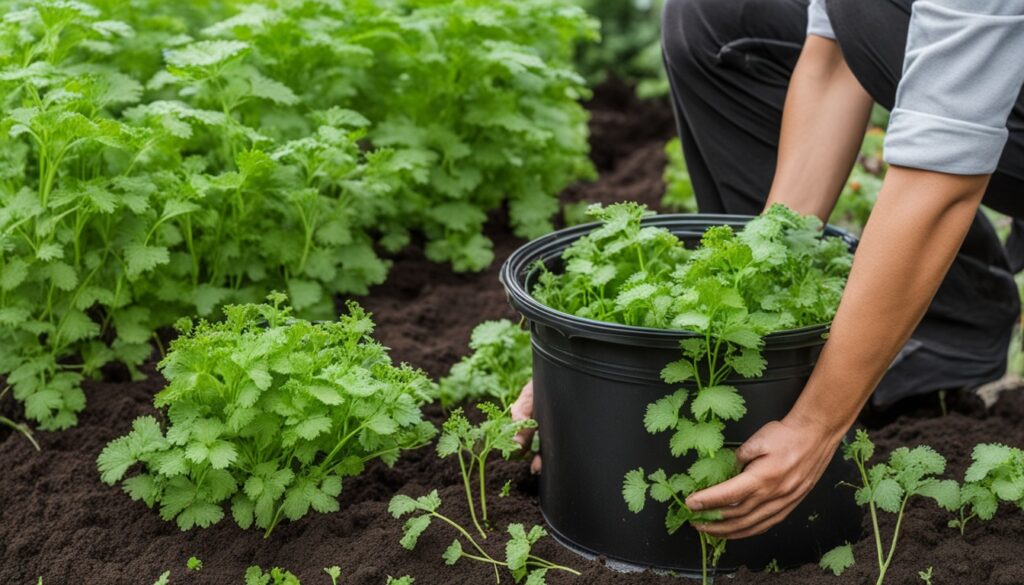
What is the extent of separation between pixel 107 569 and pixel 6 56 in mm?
1222

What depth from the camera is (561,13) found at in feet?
12.6

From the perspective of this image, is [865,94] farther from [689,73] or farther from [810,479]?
[810,479]

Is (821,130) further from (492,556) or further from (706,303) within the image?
(492,556)

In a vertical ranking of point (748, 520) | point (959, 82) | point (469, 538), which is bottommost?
point (469, 538)

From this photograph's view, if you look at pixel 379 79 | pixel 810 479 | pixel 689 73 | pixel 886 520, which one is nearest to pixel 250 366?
pixel 810 479

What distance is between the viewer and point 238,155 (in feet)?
8.86

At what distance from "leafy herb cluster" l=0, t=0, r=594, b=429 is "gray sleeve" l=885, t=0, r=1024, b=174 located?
1.47 m

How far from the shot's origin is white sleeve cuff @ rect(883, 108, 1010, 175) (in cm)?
179

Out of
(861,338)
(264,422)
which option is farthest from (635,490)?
(264,422)

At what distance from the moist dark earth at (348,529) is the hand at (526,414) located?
0.08 metres

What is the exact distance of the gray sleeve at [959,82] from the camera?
68.7 inches

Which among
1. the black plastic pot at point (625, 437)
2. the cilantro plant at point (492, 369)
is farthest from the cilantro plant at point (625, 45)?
the black plastic pot at point (625, 437)

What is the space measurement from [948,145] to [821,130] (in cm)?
72

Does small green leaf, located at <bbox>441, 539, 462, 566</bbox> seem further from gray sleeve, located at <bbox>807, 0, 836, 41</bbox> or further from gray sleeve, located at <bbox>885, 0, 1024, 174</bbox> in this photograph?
gray sleeve, located at <bbox>807, 0, 836, 41</bbox>
